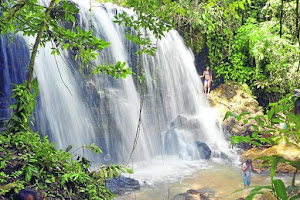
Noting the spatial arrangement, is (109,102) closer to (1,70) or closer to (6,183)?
(1,70)

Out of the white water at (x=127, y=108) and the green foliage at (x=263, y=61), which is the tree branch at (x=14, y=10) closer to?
the white water at (x=127, y=108)

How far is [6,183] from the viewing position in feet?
7.23

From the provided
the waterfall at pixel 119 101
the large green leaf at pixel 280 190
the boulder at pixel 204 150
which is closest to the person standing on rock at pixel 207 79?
the waterfall at pixel 119 101

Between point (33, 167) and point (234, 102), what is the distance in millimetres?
9636

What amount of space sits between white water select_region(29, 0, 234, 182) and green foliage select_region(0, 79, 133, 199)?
3577 millimetres

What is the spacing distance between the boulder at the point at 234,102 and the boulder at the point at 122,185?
5.07m

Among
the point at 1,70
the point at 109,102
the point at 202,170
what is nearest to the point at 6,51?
the point at 1,70

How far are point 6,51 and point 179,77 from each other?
21.0 ft

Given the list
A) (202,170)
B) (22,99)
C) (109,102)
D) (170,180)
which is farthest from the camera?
(109,102)

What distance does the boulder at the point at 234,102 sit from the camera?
9930mm

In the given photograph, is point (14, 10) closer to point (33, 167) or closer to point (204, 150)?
point (33, 167)

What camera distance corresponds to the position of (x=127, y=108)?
841 cm

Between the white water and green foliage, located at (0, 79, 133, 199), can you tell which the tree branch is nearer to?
green foliage, located at (0, 79, 133, 199)

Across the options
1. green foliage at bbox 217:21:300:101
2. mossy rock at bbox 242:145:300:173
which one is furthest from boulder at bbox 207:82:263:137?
mossy rock at bbox 242:145:300:173
